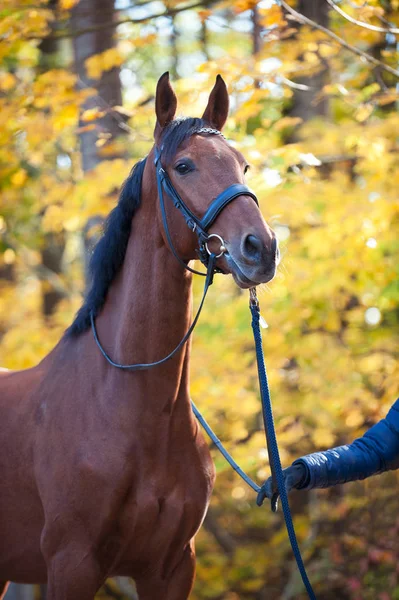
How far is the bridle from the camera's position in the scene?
8.48 ft

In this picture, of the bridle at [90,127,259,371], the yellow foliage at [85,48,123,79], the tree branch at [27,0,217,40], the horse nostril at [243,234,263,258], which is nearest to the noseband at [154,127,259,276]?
the bridle at [90,127,259,371]

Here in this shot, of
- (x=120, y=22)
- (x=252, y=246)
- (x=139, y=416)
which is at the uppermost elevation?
(x=120, y=22)

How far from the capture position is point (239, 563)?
29.5 ft

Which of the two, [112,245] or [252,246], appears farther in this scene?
[112,245]

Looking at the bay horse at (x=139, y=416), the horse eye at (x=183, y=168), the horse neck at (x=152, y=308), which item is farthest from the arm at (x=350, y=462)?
the horse eye at (x=183, y=168)

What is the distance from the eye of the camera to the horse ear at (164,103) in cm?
290

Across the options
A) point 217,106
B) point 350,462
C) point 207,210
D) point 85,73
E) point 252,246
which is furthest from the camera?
point 85,73

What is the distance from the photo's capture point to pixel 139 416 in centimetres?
294

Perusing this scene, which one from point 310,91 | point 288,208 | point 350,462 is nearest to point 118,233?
point 350,462

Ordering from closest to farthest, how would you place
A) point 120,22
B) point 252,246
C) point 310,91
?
point 252,246, point 120,22, point 310,91

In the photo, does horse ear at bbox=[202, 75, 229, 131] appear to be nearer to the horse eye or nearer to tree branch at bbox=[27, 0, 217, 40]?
the horse eye

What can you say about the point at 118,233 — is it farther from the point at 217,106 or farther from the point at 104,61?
the point at 104,61

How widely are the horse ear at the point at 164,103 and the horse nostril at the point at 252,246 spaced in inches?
31.5

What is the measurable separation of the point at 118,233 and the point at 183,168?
0.49m
